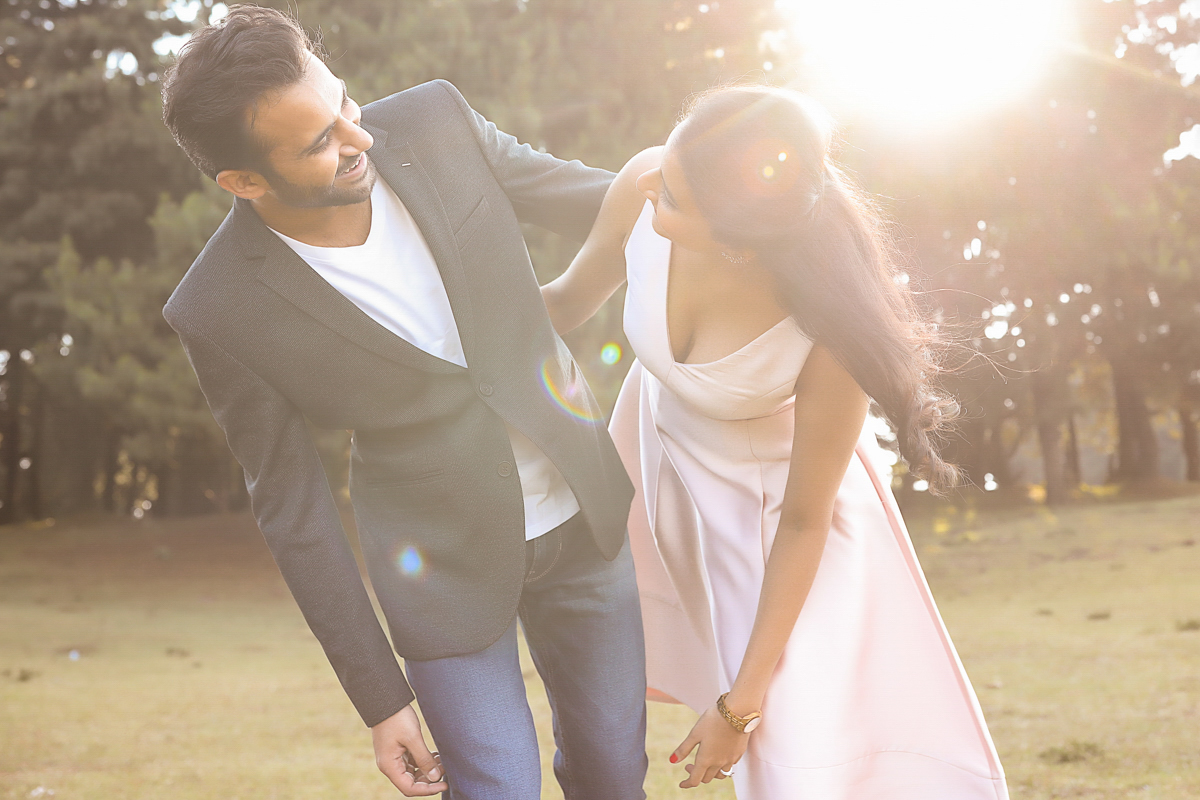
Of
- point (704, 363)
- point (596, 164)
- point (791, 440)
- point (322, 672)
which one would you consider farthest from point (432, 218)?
point (596, 164)

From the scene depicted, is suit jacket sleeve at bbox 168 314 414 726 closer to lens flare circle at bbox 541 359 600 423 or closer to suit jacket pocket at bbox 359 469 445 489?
suit jacket pocket at bbox 359 469 445 489

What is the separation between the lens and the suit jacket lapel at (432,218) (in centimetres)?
217

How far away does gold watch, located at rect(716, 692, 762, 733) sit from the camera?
7.01ft

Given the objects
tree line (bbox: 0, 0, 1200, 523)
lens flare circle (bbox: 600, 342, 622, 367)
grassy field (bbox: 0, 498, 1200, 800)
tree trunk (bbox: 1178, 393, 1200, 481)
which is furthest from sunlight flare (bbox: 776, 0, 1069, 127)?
tree trunk (bbox: 1178, 393, 1200, 481)

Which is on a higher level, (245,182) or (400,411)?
(245,182)

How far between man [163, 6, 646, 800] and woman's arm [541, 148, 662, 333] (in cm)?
21

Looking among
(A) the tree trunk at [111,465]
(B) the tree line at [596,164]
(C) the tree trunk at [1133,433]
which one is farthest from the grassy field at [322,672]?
(A) the tree trunk at [111,465]

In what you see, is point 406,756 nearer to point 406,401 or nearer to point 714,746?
point 714,746

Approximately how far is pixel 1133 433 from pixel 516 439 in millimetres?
24667

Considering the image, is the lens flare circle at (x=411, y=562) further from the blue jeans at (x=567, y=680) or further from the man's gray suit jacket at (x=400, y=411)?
the blue jeans at (x=567, y=680)

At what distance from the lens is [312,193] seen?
6.77 feet

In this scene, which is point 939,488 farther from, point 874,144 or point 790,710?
point 874,144

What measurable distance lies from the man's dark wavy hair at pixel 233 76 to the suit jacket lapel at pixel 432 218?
281 mm

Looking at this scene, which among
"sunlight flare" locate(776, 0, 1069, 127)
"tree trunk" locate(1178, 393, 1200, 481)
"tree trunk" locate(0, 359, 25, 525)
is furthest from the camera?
"tree trunk" locate(1178, 393, 1200, 481)
